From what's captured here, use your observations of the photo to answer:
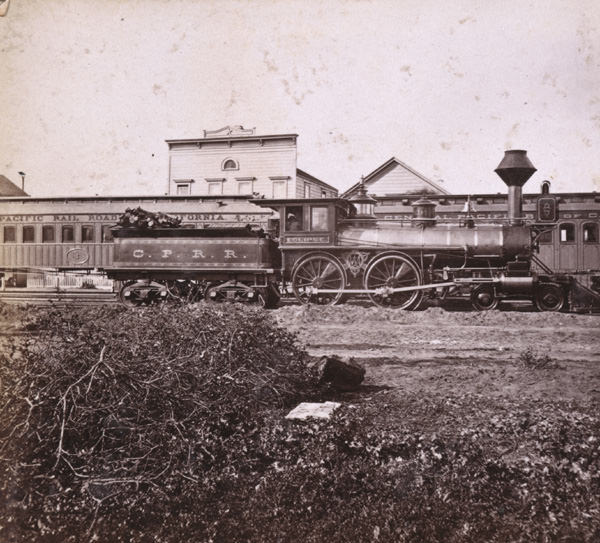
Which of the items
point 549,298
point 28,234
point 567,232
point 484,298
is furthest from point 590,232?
point 28,234

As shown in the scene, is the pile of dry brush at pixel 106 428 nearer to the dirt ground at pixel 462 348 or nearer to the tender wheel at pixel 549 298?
the dirt ground at pixel 462 348

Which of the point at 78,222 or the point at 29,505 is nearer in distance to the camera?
the point at 29,505

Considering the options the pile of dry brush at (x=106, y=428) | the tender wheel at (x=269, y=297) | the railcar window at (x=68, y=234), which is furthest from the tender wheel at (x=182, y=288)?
the railcar window at (x=68, y=234)

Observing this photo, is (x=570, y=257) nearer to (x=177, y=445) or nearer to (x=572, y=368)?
(x=572, y=368)

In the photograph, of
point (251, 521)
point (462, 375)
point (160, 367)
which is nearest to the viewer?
point (251, 521)

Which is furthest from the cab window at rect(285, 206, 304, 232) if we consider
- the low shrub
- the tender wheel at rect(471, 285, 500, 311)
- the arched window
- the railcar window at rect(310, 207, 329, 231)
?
the arched window

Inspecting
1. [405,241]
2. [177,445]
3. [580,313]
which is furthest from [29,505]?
[580,313]
